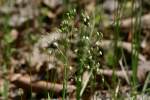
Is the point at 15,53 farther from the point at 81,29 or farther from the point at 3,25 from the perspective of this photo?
the point at 81,29

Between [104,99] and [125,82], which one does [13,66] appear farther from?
[104,99]

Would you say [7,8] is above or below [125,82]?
above

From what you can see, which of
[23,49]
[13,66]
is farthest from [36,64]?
[23,49]

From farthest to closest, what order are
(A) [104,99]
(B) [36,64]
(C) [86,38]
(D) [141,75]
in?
(B) [36,64] → (D) [141,75] → (A) [104,99] → (C) [86,38]

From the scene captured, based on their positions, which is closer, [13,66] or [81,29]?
[81,29]

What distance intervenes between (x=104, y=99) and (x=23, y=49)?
1.36 meters

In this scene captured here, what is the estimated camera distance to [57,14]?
12.9 feet

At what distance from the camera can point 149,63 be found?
9.46 ft

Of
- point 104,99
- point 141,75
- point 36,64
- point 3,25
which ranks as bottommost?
point 104,99

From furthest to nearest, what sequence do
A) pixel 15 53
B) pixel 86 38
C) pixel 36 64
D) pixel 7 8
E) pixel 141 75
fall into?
1. pixel 7 8
2. pixel 15 53
3. pixel 36 64
4. pixel 141 75
5. pixel 86 38

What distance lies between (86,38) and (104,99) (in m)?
0.68

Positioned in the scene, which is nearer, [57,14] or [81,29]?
[81,29]

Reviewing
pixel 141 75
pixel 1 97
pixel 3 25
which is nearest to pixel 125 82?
pixel 141 75

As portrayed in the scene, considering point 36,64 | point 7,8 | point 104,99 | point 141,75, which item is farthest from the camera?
point 7,8
